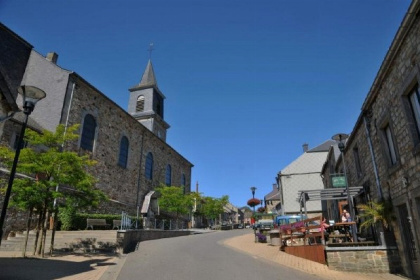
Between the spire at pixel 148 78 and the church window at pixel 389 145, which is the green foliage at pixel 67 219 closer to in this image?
the church window at pixel 389 145

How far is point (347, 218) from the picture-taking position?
1155 cm

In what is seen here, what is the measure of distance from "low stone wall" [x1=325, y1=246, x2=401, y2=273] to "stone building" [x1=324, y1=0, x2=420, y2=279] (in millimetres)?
307

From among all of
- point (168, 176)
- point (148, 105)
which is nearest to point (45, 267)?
point (168, 176)

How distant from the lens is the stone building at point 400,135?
7.02 m

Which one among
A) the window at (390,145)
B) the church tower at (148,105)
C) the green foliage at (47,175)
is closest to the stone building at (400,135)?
the window at (390,145)

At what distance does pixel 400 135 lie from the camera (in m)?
7.95

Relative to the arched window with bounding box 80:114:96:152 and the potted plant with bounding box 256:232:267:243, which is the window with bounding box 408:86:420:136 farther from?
the arched window with bounding box 80:114:96:152

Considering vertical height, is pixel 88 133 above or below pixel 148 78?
below

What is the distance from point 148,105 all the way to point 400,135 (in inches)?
1329

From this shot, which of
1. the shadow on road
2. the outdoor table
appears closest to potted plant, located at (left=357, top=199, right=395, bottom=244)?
the outdoor table

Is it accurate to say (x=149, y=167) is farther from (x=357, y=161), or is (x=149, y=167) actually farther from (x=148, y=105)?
(x=357, y=161)

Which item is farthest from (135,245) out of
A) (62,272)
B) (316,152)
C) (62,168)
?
(316,152)

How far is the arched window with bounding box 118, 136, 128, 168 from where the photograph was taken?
78.8ft

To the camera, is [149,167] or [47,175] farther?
[149,167]
